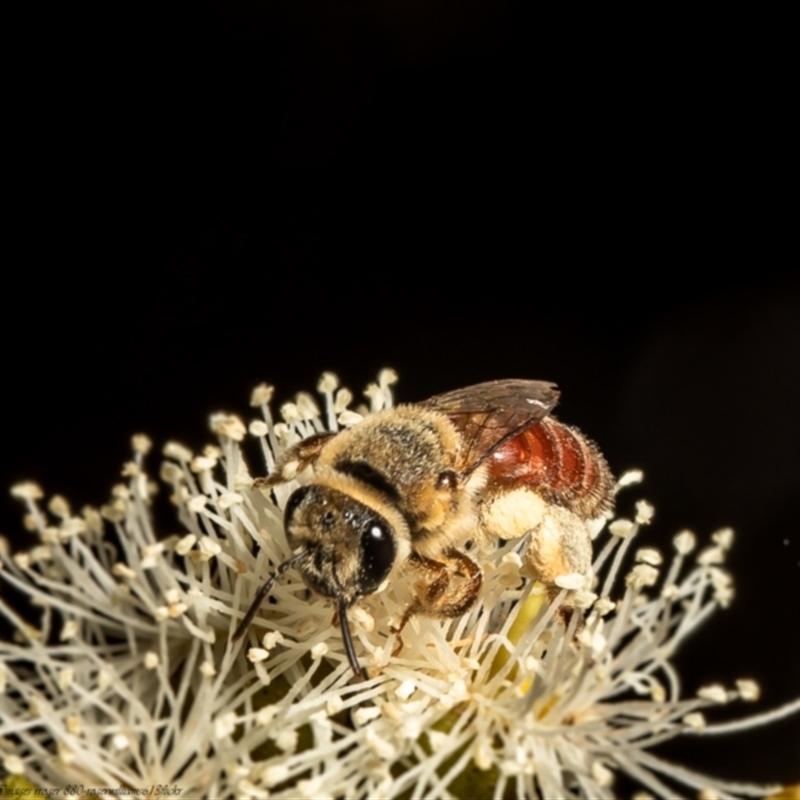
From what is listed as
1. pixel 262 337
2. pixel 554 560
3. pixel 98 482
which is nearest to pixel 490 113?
pixel 262 337

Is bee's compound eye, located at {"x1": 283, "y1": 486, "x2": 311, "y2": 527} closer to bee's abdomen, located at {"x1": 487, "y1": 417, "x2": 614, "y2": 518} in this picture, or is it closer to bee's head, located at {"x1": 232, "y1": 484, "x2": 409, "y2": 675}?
bee's head, located at {"x1": 232, "y1": 484, "x2": 409, "y2": 675}

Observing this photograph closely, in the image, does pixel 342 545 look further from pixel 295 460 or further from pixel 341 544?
pixel 295 460

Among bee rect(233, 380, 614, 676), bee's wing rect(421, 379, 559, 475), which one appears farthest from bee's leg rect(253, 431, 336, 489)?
bee's wing rect(421, 379, 559, 475)

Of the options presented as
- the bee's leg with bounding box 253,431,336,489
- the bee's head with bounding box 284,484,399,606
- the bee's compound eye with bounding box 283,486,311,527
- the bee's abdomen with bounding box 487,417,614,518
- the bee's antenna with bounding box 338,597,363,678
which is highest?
the bee's abdomen with bounding box 487,417,614,518

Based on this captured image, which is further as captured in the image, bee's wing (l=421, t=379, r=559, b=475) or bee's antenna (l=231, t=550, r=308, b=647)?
bee's wing (l=421, t=379, r=559, b=475)

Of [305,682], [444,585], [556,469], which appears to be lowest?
[305,682]

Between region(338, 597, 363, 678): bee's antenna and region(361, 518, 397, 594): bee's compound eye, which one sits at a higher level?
region(361, 518, 397, 594): bee's compound eye

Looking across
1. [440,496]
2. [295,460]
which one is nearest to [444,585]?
[440,496]

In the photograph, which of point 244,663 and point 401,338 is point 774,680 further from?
point 244,663
